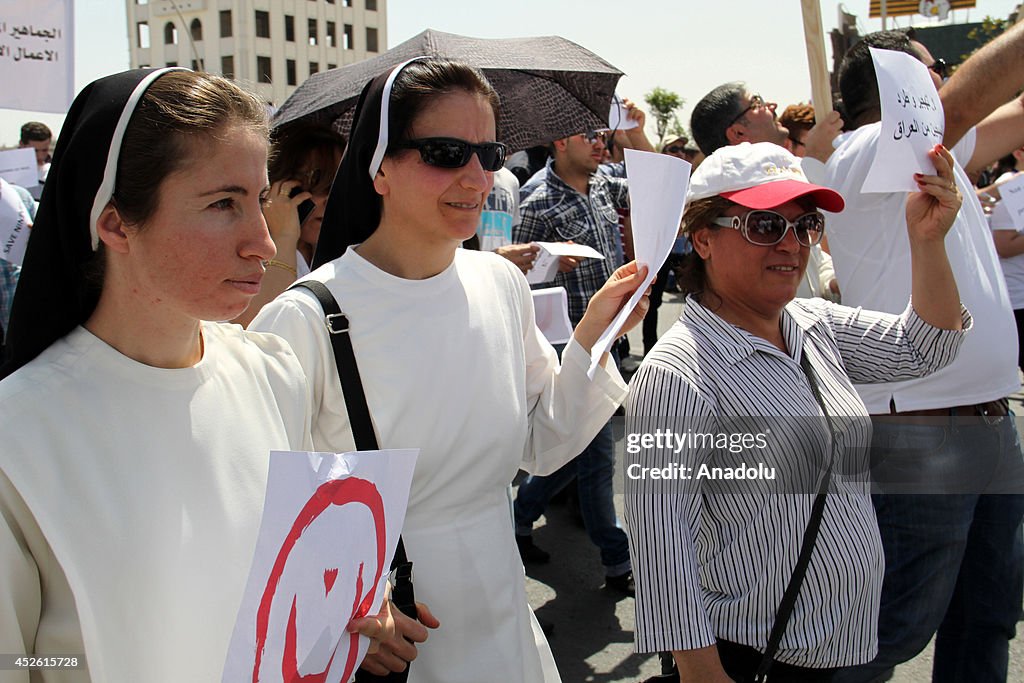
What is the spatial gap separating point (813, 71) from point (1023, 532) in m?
1.76

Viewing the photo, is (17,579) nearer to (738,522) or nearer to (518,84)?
(738,522)

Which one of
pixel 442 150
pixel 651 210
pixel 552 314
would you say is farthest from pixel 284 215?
pixel 651 210

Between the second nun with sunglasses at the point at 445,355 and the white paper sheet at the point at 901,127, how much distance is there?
82cm

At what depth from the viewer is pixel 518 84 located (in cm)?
386

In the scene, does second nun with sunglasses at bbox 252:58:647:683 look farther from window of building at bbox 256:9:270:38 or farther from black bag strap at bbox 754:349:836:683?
Answer: window of building at bbox 256:9:270:38

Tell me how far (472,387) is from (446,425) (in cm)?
11

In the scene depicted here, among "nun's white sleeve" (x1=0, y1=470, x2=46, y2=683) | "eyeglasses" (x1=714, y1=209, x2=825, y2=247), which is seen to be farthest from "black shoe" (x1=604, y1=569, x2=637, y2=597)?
"nun's white sleeve" (x1=0, y1=470, x2=46, y2=683)

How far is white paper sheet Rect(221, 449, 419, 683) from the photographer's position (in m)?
1.24

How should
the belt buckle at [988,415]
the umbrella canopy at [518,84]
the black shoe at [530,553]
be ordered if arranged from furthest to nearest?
1. the black shoe at [530,553]
2. the umbrella canopy at [518,84]
3. the belt buckle at [988,415]

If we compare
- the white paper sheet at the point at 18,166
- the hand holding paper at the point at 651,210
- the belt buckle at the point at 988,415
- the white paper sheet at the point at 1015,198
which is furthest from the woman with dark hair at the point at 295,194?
the white paper sheet at the point at 1015,198

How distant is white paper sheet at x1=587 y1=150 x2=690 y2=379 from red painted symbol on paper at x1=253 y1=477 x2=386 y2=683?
751mm

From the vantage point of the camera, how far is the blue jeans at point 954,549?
2611 mm

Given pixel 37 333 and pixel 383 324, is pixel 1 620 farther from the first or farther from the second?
pixel 383 324

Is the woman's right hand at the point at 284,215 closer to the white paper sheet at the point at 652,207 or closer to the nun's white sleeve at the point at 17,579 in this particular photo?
the white paper sheet at the point at 652,207
